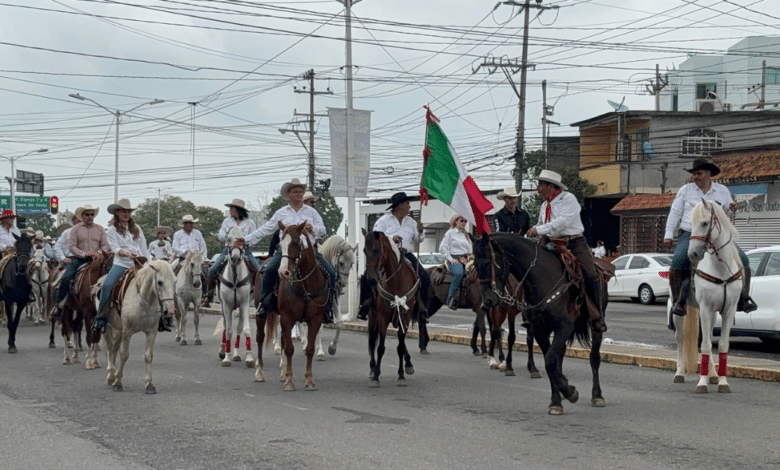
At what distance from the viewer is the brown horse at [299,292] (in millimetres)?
12492

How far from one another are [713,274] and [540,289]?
2.78 meters

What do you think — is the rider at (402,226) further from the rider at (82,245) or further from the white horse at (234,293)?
the rider at (82,245)

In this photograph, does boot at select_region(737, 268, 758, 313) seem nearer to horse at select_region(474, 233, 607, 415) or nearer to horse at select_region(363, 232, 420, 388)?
horse at select_region(474, 233, 607, 415)

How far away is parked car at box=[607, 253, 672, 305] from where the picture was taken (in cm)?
3334

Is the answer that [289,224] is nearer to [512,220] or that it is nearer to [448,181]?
[448,181]

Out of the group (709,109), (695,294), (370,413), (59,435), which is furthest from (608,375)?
(709,109)

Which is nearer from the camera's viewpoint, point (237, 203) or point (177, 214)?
point (237, 203)

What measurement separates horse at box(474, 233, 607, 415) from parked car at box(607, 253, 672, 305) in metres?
22.8

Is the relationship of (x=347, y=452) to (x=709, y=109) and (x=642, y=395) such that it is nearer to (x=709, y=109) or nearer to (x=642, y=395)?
(x=642, y=395)

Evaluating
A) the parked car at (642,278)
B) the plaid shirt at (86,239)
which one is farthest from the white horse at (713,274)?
the parked car at (642,278)

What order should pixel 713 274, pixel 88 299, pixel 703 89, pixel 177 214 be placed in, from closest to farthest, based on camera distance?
pixel 713 274 → pixel 88 299 → pixel 703 89 → pixel 177 214

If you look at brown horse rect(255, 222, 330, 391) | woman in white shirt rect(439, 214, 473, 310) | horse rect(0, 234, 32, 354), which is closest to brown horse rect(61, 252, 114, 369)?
brown horse rect(255, 222, 330, 391)

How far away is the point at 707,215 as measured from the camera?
11820 millimetres

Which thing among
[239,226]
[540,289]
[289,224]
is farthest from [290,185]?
[540,289]
